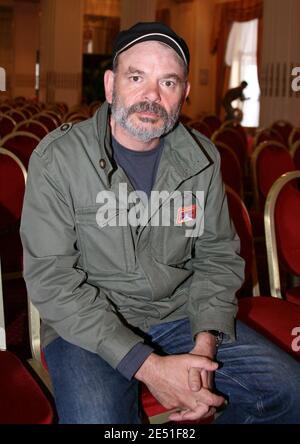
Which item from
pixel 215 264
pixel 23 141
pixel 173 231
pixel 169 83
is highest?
pixel 169 83

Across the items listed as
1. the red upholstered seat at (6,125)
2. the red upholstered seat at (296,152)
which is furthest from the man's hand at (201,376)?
the red upholstered seat at (6,125)

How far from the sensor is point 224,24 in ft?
49.1

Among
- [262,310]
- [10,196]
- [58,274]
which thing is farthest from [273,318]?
[10,196]

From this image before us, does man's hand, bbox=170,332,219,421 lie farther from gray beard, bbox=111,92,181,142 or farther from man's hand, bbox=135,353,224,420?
gray beard, bbox=111,92,181,142

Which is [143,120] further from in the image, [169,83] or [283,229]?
[283,229]

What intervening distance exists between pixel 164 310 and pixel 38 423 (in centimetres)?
52

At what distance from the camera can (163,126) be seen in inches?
69.6

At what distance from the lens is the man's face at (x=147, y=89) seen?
1734 mm

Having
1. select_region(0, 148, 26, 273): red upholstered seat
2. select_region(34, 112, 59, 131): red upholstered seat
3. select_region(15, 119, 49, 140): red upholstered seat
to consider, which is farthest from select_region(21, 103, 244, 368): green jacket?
select_region(34, 112, 59, 131): red upholstered seat

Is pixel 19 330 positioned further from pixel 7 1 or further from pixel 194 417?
pixel 7 1

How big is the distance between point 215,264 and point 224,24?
14125 mm

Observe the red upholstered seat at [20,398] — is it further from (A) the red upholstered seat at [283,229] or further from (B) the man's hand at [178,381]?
(A) the red upholstered seat at [283,229]

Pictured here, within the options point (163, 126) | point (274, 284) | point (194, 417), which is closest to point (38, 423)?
point (194, 417)

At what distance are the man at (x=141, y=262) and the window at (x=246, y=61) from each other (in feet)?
42.2
